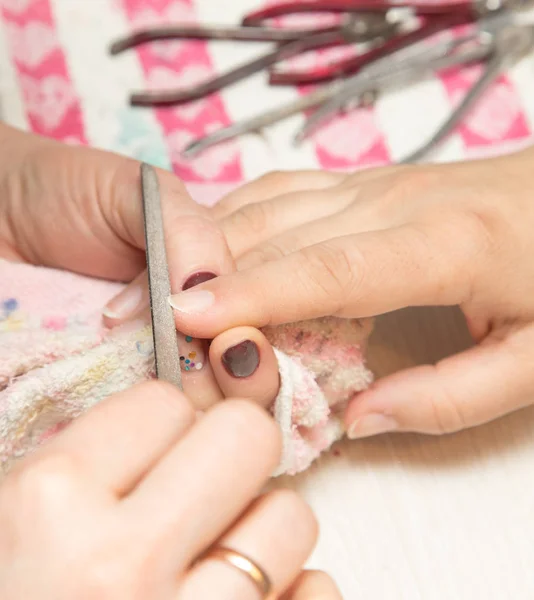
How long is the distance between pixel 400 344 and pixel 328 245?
17 centimetres

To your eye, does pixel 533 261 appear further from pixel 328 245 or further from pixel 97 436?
pixel 97 436

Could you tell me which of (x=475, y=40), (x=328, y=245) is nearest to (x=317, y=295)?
(x=328, y=245)

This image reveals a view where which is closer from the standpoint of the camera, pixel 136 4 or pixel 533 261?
pixel 533 261

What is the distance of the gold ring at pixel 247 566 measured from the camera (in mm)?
334

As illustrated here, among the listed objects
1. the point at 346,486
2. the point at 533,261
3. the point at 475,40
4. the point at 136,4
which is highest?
the point at 136,4

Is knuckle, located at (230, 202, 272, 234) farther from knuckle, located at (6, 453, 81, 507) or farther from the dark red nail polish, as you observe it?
knuckle, located at (6, 453, 81, 507)

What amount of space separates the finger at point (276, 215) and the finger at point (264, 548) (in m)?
0.29

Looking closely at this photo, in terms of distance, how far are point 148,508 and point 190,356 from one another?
169mm

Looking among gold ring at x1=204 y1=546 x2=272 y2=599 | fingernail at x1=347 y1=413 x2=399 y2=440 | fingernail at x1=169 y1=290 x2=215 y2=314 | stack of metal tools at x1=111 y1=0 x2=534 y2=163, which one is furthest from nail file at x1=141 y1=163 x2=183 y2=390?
stack of metal tools at x1=111 y1=0 x2=534 y2=163

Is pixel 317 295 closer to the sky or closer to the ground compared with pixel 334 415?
closer to the sky

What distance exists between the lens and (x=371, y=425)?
0.56m

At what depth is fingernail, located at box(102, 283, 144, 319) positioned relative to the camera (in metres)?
0.54

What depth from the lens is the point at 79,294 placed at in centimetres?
60

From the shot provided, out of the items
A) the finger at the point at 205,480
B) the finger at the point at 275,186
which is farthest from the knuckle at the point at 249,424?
the finger at the point at 275,186
